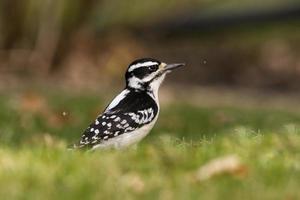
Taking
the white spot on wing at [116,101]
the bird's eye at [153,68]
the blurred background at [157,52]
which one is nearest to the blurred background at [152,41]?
the blurred background at [157,52]

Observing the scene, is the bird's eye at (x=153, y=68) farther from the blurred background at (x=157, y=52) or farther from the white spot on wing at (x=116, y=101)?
the blurred background at (x=157, y=52)

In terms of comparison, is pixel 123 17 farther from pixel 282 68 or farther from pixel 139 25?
pixel 282 68

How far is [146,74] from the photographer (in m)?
10.0

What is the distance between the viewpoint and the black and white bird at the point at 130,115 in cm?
911

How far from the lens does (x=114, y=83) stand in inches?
1019

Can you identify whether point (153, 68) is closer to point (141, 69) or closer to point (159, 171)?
point (141, 69)

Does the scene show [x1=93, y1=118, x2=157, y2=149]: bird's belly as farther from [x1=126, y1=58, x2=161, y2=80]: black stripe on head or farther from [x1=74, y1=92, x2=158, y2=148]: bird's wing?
[x1=126, y1=58, x2=161, y2=80]: black stripe on head

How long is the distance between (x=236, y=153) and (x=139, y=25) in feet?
68.0

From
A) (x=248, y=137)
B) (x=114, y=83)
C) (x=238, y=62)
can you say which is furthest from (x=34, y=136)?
(x=238, y=62)

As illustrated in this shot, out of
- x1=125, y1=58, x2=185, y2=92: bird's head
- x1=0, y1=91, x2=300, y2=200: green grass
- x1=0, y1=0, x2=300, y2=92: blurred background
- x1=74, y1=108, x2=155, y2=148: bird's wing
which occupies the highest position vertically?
x1=0, y1=0, x2=300, y2=92: blurred background

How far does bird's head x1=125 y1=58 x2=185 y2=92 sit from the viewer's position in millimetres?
9969

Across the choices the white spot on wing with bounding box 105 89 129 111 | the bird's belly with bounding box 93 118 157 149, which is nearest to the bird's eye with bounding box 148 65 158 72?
the white spot on wing with bounding box 105 89 129 111

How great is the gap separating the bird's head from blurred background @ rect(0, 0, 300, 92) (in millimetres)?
12889

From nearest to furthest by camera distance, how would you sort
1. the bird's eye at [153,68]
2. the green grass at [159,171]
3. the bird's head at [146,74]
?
the green grass at [159,171]
the bird's head at [146,74]
the bird's eye at [153,68]
